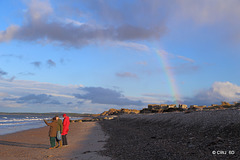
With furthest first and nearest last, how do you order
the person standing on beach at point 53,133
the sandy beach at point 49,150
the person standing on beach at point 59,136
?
the person standing on beach at point 59,136, the person standing on beach at point 53,133, the sandy beach at point 49,150

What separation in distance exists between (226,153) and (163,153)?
8.81 ft

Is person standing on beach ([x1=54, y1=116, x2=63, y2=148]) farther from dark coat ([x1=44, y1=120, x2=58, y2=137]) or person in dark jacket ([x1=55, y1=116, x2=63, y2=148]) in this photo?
dark coat ([x1=44, y1=120, x2=58, y2=137])

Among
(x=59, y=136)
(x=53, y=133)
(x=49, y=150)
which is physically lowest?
(x=49, y=150)

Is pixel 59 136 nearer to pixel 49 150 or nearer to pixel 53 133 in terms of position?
pixel 53 133

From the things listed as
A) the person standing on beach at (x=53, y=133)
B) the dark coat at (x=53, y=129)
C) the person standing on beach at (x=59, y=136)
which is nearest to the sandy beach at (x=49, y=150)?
the person standing on beach at (x=53, y=133)

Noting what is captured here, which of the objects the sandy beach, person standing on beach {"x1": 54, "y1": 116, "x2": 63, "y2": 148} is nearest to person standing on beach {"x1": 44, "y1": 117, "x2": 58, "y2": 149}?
person standing on beach {"x1": 54, "y1": 116, "x2": 63, "y2": 148}

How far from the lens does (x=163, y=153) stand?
10297 mm

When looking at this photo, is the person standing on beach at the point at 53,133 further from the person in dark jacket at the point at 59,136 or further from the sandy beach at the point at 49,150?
the sandy beach at the point at 49,150

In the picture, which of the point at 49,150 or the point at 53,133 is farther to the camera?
the point at 53,133

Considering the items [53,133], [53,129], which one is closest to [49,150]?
[53,133]

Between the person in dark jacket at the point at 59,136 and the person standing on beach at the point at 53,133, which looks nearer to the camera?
the person standing on beach at the point at 53,133

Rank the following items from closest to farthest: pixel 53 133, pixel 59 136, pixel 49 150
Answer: pixel 49 150 → pixel 53 133 → pixel 59 136

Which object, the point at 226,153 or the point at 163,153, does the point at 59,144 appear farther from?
the point at 226,153

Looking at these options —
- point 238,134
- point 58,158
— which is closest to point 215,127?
point 238,134
